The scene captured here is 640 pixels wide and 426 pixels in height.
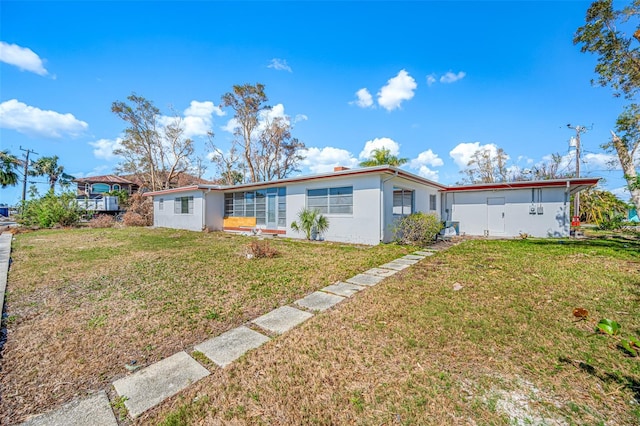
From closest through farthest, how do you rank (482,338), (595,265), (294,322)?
(482,338) → (294,322) → (595,265)

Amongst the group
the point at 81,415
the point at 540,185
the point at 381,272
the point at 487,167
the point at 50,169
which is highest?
the point at 50,169

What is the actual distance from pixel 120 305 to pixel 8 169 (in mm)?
32452

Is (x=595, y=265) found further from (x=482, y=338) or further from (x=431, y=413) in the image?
(x=431, y=413)

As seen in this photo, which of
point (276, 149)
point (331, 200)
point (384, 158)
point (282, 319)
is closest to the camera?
point (282, 319)

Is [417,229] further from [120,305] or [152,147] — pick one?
[152,147]

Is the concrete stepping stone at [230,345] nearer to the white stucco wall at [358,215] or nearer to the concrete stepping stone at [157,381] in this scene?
the concrete stepping stone at [157,381]

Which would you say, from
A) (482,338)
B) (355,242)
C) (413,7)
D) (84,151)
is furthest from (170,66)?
(84,151)

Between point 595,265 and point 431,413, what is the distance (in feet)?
21.7

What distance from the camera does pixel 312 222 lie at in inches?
405

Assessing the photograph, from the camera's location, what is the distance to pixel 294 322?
307 cm

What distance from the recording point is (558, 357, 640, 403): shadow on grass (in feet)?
6.06

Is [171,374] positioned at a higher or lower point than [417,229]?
lower

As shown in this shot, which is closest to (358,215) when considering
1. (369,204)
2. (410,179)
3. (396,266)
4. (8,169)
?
(369,204)

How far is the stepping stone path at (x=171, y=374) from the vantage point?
1676 millimetres
